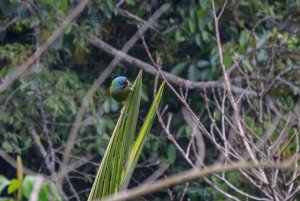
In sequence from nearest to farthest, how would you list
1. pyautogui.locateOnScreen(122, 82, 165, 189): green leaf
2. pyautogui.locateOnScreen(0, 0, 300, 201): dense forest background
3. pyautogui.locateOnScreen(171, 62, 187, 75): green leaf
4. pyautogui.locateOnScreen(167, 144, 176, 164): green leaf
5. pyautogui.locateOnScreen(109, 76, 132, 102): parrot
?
pyautogui.locateOnScreen(122, 82, 165, 189): green leaf < pyautogui.locateOnScreen(109, 76, 132, 102): parrot < pyautogui.locateOnScreen(0, 0, 300, 201): dense forest background < pyautogui.locateOnScreen(167, 144, 176, 164): green leaf < pyautogui.locateOnScreen(171, 62, 187, 75): green leaf

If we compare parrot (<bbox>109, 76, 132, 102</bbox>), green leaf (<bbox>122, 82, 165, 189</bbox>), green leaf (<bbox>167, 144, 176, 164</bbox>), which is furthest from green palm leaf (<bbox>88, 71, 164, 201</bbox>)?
green leaf (<bbox>167, 144, 176, 164</bbox>)

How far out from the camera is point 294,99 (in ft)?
18.9

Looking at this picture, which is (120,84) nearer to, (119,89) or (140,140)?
(119,89)

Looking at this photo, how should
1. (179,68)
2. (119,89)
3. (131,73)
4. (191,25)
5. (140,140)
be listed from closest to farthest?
(140,140)
(119,89)
(191,25)
(179,68)
(131,73)

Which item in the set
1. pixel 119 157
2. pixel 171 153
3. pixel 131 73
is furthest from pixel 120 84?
pixel 131 73

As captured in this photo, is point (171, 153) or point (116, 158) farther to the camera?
point (171, 153)

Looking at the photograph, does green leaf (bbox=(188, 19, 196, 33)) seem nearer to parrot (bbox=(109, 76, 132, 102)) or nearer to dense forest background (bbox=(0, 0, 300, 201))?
dense forest background (bbox=(0, 0, 300, 201))

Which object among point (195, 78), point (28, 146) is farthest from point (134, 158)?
point (195, 78)

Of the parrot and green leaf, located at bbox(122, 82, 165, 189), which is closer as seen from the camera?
green leaf, located at bbox(122, 82, 165, 189)

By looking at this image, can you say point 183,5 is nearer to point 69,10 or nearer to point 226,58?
point 226,58

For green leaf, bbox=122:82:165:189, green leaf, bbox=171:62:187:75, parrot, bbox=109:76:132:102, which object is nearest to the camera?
green leaf, bbox=122:82:165:189

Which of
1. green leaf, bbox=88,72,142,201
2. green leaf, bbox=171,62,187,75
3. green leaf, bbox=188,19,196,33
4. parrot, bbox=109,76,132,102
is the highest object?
green leaf, bbox=88,72,142,201

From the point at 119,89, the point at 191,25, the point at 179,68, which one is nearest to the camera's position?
the point at 119,89

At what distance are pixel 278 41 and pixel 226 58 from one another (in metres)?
0.86
